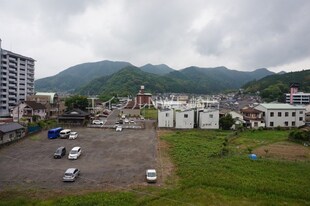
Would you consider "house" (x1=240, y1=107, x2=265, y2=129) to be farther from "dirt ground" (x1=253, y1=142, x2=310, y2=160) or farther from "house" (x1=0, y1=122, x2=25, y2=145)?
"house" (x1=0, y1=122, x2=25, y2=145)

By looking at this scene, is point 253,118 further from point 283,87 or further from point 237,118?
point 283,87

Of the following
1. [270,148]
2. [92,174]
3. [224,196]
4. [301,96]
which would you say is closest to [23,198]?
[92,174]

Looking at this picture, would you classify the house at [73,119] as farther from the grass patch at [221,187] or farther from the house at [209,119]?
the grass patch at [221,187]

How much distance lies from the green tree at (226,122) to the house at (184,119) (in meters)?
4.17

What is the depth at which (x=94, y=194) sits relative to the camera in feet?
43.8

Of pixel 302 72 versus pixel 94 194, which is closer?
pixel 94 194

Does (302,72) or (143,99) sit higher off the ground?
(302,72)

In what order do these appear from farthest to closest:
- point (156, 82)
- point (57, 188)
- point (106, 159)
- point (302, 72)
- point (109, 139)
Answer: point (156, 82) < point (302, 72) < point (109, 139) < point (106, 159) < point (57, 188)

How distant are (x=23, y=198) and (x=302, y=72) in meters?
138

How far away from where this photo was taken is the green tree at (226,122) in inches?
1465

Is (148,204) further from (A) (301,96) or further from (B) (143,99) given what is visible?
(A) (301,96)

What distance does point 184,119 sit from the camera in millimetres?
38219

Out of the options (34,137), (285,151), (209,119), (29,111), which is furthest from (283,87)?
(34,137)

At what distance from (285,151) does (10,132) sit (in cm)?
2682
